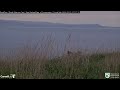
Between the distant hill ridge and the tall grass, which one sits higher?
the distant hill ridge

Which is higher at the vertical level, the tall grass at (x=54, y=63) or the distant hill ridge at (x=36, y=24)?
the distant hill ridge at (x=36, y=24)

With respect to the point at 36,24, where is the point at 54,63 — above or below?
below

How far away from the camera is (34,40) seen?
53.0ft

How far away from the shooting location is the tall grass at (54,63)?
1609cm

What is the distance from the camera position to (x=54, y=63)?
16.2 m

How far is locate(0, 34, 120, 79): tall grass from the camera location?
1609 cm
